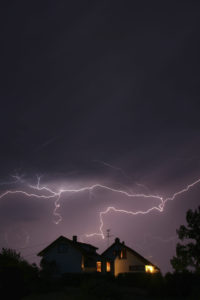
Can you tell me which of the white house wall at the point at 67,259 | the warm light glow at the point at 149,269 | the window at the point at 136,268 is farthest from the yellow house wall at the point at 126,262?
the white house wall at the point at 67,259

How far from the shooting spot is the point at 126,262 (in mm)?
48188

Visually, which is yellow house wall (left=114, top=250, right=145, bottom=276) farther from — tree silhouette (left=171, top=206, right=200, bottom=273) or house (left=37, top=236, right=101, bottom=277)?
tree silhouette (left=171, top=206, right=200, bottom=273)

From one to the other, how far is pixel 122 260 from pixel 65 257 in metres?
9.13

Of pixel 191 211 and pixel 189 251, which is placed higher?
pixel 191 211

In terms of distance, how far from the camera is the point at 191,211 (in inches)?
1053

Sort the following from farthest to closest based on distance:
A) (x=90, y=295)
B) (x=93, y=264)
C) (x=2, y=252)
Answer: (x=93, y=264) < (x=2, y=252) < (x=90, y=295)

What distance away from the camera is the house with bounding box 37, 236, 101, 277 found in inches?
1666

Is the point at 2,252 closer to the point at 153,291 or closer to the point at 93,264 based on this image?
the point at 153,291

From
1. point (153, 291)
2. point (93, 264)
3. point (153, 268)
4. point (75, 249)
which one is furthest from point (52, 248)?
point (153, 291)

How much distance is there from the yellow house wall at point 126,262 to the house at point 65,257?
14.3 ft

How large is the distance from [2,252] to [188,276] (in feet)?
45.1

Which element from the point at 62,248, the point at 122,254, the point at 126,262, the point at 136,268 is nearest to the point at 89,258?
the point at 62,248

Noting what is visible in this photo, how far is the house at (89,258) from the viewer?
42562 mm

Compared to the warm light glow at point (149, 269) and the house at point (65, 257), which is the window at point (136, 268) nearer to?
the warm light glow at point (149, 269)
